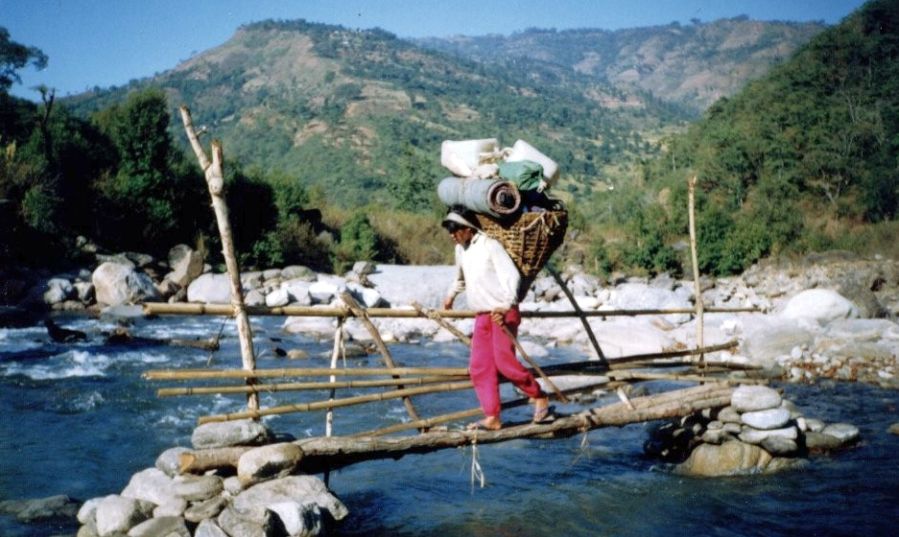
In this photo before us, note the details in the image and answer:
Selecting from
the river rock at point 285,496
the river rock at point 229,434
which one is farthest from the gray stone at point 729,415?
the river rock at point 229,434

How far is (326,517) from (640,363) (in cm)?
407

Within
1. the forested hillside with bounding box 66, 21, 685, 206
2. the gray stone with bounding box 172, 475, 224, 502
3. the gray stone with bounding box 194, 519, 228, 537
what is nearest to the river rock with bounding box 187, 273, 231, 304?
the gray stone with bounding box 172, 475, 224, 502

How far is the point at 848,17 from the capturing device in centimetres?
3997

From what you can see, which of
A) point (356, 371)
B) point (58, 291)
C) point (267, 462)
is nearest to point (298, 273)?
point (58, 291)

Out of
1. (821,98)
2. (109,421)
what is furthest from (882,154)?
Answer: (109,421)

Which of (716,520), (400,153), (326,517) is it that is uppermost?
(400,153)

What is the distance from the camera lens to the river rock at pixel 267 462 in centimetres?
530

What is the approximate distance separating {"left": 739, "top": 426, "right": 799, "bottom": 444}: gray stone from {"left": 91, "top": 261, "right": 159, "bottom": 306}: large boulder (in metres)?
16.6

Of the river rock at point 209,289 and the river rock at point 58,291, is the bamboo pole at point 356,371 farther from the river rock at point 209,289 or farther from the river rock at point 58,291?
the river rock at point 58,291

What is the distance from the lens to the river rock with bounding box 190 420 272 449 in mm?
5465

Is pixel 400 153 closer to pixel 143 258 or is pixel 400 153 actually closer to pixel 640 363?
pixel 143 258

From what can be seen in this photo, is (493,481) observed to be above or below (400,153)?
below

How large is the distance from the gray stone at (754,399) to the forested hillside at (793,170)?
16.4 m

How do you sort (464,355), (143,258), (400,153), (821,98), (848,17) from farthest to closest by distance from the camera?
1. (400,153)
2. (848,17)
3. (821,98)
4. (143,258)
5. (464,355)
